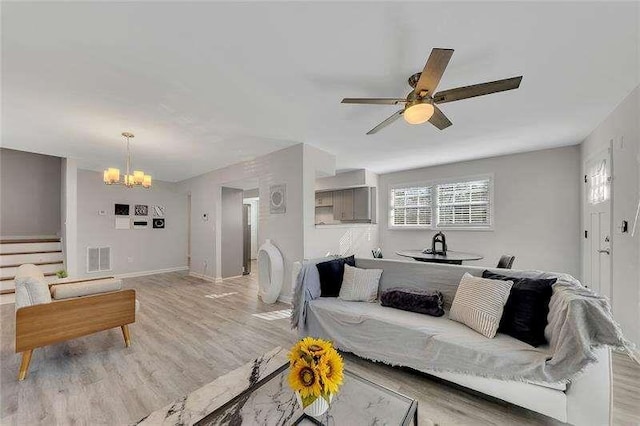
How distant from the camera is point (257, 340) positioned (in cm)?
268

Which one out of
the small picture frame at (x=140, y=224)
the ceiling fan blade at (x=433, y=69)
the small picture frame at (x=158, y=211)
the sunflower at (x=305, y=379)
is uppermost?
the ceiling fan blade at (x=433, y=69)

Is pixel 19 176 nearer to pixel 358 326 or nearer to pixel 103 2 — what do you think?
pixel 103 2

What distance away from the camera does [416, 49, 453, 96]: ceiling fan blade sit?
1.39 m

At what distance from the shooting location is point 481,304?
1892 mm

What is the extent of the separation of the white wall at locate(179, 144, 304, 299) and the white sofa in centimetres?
143

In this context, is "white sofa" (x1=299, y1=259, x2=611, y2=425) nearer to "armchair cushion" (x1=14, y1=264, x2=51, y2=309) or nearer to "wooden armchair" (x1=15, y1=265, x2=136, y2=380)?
"wooden armchair" (x1=15, y1=265, x2=136, y2=380)

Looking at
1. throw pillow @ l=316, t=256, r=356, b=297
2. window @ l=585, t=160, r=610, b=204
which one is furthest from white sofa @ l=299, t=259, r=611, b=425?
window @ l=585, t=160, r=610, b=204

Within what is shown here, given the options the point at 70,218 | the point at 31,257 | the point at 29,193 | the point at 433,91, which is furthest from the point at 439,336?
the point at 29,193

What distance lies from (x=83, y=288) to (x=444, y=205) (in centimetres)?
596

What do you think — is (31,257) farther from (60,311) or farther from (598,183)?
(598,183)

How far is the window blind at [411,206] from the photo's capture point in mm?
5633

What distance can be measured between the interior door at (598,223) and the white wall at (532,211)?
16.0 inches

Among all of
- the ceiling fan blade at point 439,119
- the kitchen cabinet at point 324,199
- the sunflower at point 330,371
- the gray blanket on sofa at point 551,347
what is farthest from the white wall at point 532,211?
the sunflower at point 330,371

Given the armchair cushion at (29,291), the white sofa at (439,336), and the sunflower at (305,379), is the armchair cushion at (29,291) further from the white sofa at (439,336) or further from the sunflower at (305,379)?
the sunflower at (305,379)
